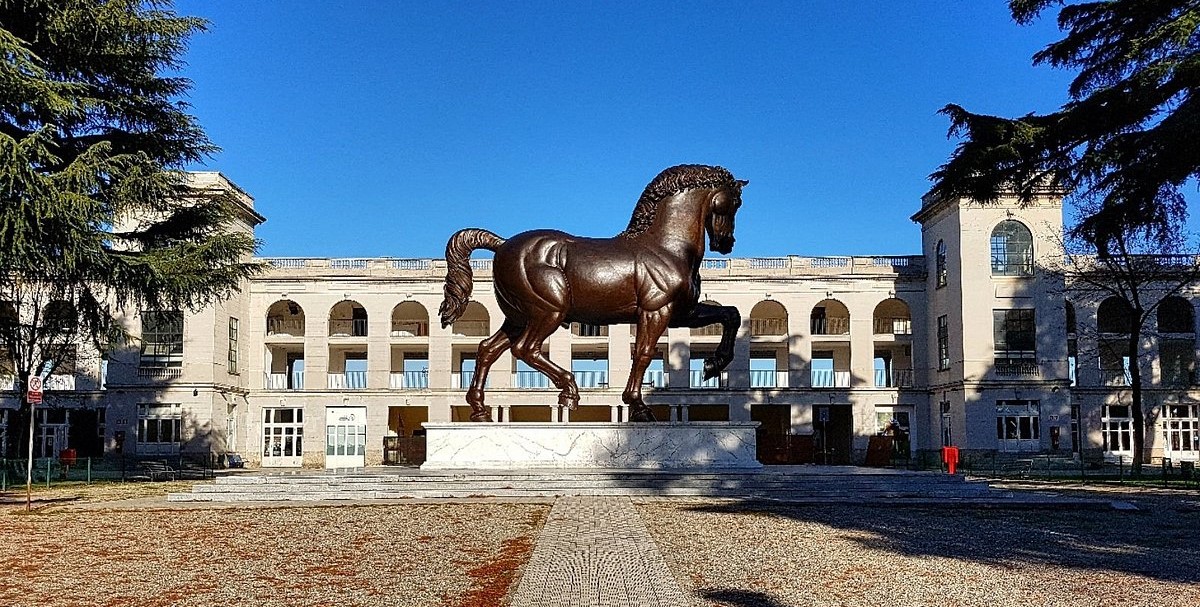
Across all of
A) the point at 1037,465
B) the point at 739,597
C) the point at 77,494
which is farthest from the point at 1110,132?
the point at 1037,465

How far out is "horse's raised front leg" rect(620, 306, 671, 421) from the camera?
1895 cm

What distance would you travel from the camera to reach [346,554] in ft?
36.3

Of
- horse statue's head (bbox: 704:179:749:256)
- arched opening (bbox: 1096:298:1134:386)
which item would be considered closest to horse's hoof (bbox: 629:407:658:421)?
horse statue's head (bbox: 704:179:749:256)

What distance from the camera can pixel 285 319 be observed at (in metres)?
52.1

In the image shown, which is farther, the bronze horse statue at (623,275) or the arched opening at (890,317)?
the arched opening at (890,317)

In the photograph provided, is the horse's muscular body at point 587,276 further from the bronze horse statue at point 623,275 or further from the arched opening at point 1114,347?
the arched opening at point 1114,347

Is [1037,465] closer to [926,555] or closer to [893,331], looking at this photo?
[893,331]

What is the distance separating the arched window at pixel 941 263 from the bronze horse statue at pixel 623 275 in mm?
30076

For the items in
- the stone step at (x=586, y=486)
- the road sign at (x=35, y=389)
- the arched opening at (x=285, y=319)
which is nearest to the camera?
the road sign at (x=35, y=389)

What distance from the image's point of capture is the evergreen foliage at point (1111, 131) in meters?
12.2

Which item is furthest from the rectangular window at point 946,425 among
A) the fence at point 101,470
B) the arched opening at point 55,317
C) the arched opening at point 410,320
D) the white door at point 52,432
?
the white door at point 52,432

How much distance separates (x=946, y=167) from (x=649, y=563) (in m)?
6.97

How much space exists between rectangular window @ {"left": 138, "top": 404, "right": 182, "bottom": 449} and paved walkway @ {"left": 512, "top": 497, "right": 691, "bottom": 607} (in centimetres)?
3451

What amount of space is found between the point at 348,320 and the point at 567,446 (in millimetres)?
34956
